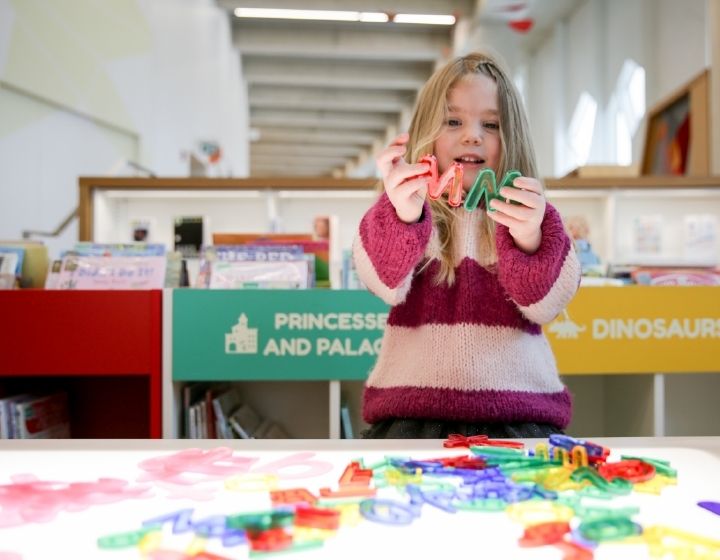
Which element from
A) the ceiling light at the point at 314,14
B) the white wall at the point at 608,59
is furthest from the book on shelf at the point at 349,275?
the ceiling light at the point at 314,14

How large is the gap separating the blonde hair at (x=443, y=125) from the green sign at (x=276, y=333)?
2.75 ft

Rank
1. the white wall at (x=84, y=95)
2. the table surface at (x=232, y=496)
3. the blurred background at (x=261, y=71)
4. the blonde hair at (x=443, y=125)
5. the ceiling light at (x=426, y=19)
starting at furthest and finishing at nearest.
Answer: the ceiling light at (x=426, y=19) < the blurred background at (x=261, y=71) < the white wall at (x=84, y=95) < the blonde hair at (x=443, y=125) < the table surface at (x=232, y=496)

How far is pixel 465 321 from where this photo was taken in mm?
1298

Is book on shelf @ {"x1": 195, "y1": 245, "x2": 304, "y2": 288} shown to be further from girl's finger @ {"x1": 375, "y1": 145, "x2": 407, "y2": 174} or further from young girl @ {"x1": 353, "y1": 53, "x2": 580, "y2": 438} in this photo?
girl's finger @ {"x1": 375, "y1": 145, "x2": 407, "y2": 174}

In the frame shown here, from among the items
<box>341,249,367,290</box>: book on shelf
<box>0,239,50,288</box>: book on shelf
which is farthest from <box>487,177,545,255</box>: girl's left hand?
<box>0,239,50,288</box>: book on shelf

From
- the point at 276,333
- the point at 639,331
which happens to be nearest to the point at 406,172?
the point at 276,333

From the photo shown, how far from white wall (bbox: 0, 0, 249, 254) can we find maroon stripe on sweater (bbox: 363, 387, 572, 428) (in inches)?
135

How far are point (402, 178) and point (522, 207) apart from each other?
0.65ft

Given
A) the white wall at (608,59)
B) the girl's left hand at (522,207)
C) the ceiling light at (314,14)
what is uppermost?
the ceiling light at (314,14)

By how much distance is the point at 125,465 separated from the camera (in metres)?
0.83

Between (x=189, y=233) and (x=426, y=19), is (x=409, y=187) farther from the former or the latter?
(x=426, y=19)

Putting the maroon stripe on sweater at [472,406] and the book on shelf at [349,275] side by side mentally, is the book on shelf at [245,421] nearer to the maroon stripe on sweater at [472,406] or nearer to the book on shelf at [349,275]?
the book on shelf at [349,275]

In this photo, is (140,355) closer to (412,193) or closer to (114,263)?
(114,263)

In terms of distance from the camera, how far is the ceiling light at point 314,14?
8672 millimetres
